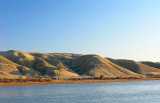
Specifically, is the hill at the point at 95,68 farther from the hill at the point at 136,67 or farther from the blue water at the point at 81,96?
the blue water at the point at 81,96

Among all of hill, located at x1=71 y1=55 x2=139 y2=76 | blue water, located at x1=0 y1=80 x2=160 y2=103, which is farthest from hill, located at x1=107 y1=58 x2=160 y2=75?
blue water, located at x1=0 y1=80 x2=160 y2=103

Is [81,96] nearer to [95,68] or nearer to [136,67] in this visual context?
[95,68]

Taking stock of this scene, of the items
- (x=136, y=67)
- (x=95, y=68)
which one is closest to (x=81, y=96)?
(x=95, y=68)

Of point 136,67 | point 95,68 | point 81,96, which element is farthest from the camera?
point 136,67

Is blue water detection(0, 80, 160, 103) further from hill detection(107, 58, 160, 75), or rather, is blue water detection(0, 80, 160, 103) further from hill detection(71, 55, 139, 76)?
hill detection(107, 58, 160, 75)

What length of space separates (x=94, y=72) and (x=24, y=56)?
37.7 metres

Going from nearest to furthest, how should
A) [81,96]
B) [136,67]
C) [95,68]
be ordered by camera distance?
[81,96]
[95,68]
[136,67]

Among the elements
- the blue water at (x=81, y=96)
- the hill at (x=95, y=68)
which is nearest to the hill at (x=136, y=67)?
the hill at (x=95, y=68)

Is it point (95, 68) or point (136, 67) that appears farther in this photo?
point (136, 67)

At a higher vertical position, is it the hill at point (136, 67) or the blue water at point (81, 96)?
the hill at point (136, 67)

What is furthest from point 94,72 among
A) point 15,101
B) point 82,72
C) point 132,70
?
point 15,101

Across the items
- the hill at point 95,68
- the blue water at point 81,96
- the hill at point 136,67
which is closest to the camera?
the blue water at point 81,96

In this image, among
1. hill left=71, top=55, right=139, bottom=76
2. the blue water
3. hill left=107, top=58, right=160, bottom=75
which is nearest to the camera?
the blue water

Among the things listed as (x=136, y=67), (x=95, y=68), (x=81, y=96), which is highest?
(x=136, y=67)
